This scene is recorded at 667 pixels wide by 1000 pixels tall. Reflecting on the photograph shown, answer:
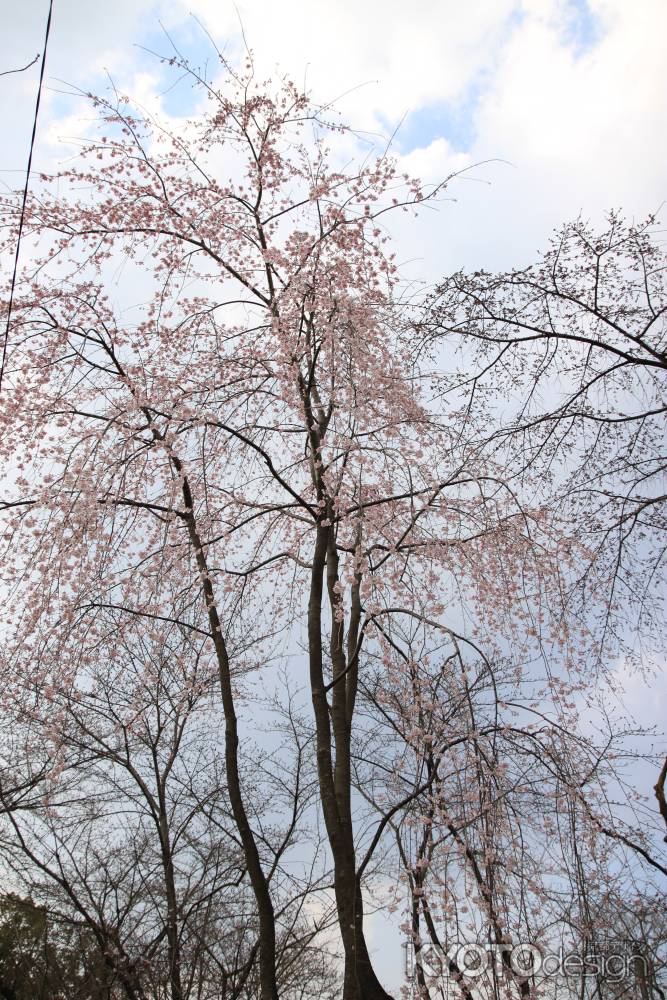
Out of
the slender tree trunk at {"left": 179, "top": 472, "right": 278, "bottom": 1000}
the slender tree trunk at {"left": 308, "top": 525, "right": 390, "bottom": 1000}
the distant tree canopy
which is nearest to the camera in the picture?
the slender tree trunk at {"left": 308, "top": 525, "right": 390, "bottom": 1000}

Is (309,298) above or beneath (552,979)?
above

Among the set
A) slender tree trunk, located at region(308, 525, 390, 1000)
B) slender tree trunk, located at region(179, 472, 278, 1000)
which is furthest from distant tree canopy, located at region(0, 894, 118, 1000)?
slender tree trunk, located at region(308, 525, 390, 1000)

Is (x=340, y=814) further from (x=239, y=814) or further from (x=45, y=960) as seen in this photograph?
(x=45, y=960)

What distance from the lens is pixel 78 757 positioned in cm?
884

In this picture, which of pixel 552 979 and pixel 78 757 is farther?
pixel 78 757

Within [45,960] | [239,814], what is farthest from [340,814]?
[45,960]

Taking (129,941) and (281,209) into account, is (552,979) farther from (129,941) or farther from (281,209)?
(281,209)

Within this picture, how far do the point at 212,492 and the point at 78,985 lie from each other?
4.50 meters

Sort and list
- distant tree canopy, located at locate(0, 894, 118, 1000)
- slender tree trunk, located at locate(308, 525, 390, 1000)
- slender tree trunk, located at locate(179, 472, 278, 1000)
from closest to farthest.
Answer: slender tree trunk, located at locate(308, 525, 390, 1000) < slender tree trunk, located at locate(179, 472, 278, 1000) < distant tree canopy, located at locate(0, 894, 118, 1000)

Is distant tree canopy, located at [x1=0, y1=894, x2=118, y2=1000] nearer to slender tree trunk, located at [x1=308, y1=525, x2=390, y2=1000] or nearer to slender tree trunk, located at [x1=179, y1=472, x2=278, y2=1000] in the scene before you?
slender tree trunk, located at [x1=179, y1=472, x2=278, y2=1000]

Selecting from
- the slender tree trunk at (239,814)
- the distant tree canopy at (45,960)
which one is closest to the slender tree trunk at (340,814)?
the slender tree trunk at (239,814)

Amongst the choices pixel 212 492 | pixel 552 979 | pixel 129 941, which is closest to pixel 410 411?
pixel 212 492

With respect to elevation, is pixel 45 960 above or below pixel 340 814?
below

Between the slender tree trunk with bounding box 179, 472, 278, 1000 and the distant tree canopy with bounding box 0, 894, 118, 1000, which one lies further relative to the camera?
the distant tree canopy with bounding box 0, 894, 118, 1000
